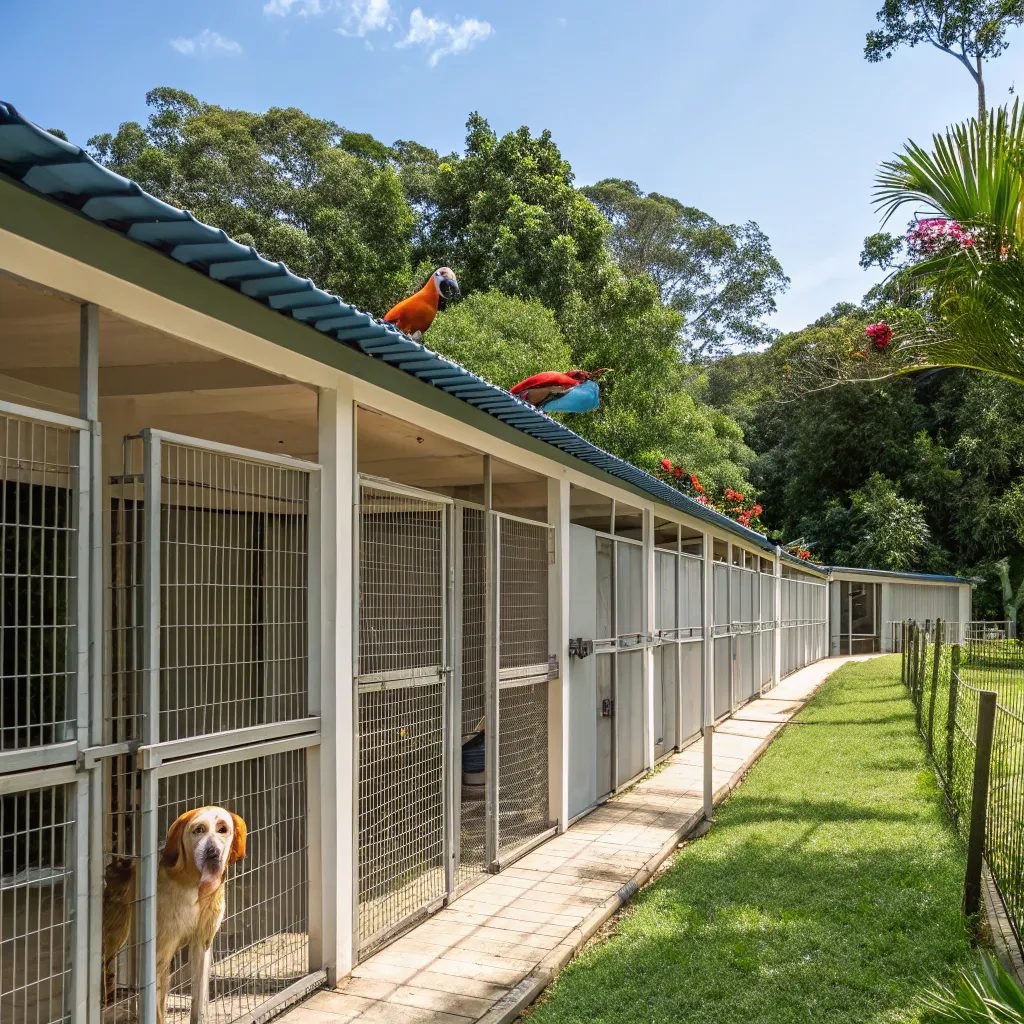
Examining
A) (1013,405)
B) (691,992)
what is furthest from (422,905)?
(1013,405)

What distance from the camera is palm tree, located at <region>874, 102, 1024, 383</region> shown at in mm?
5598

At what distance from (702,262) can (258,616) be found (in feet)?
168

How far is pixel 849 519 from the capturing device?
3962 centimetres

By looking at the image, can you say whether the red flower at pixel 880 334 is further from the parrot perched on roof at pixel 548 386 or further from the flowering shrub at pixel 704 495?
the flowering shrub at pixel 704 495

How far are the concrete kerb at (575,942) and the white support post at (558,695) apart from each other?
35.0 inches

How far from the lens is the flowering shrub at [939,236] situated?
590cm

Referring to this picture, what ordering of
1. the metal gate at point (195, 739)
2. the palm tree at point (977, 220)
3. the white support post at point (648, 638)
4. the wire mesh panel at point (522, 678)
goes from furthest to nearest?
the white support post at point (648, 638), the wire mesh panel at point (522, 678), the palm tree at point (977, 220), the metal gate at point (195, 739)

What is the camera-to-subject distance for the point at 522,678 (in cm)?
734

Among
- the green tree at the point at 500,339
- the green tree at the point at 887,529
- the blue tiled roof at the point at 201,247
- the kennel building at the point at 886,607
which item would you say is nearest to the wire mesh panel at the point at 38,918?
the blue tiled roof at the point at 201,247

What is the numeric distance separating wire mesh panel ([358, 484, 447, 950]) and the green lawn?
1040 mm

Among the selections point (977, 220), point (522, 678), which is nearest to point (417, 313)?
point (522, 678)

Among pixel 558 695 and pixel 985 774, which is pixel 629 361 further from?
pixel 985 774

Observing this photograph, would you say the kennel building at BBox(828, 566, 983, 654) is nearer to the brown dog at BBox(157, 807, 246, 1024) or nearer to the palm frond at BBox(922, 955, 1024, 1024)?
the brown dog at BBox(157, 807, 246, 1024)

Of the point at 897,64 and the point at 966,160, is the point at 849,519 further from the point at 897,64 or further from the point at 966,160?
the point at 966,160
